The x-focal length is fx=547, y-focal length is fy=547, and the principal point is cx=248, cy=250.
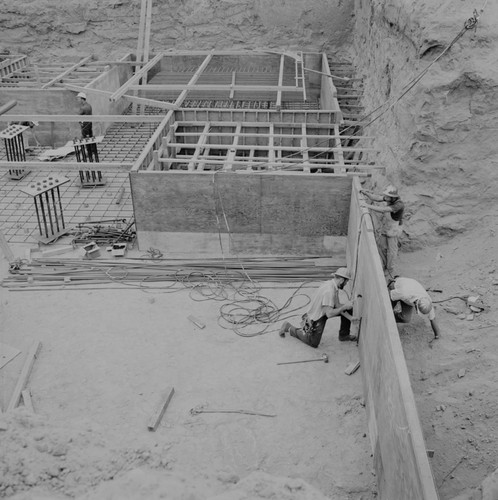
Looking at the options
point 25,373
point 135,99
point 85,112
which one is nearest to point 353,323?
point 25,373

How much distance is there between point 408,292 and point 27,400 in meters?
5.40

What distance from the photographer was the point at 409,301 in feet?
24.3

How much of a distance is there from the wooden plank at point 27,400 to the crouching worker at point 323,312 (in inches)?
152

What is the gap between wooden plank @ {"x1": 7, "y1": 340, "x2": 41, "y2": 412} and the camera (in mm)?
7527

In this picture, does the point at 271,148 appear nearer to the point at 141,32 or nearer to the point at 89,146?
the point at 89,146

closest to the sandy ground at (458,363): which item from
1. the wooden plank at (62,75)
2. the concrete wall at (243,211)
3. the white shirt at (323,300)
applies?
the white shirt at (323,300)

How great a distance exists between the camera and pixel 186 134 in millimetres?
12016

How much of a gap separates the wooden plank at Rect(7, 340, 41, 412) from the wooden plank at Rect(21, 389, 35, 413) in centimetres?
9

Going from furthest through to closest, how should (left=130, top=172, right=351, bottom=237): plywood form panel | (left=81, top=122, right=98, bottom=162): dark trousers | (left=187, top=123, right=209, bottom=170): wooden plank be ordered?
1. (left=81, top=122, right=98, bottom=162): dark trousers
2. (left=187, top=123, right=209, bottom=170): wooden plank
3. (left=130, top=172, right=351, bottom=237): plywood form panel

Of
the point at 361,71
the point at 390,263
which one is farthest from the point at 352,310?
the point at 361,71

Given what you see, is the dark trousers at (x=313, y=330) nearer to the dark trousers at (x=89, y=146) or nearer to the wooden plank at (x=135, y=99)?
the wooden plank at (x=135, y=99)

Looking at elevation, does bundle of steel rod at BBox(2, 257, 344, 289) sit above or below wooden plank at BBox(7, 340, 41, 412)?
above

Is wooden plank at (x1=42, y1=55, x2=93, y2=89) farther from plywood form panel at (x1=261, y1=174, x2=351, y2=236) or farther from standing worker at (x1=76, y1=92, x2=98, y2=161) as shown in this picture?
plywood form panel at (x1=261, y1=174, x2=351, y2=236)

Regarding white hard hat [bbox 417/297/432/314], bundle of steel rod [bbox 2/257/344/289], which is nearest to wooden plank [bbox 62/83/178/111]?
bundle of steel rod [bbox 2/257/344/289]
